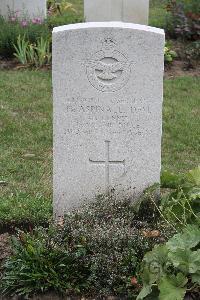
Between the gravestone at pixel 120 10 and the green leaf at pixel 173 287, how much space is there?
707 centimetres

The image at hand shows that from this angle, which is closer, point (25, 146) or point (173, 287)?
point (173, 287)

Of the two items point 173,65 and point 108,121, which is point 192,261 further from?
point 173,65

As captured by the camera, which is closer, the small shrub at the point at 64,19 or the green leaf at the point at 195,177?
the green leaf at the point at 195,177

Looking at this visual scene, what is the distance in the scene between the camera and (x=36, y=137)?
7305 mm

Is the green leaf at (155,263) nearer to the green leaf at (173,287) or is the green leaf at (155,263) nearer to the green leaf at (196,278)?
the green leaf at (173,287)

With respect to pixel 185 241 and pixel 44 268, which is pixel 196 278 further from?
pixel 44 268

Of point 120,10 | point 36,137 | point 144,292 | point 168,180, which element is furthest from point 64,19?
point 144,292

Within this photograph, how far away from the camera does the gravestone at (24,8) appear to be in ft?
36.2

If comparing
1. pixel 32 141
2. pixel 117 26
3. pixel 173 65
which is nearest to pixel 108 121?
pixel 117 26

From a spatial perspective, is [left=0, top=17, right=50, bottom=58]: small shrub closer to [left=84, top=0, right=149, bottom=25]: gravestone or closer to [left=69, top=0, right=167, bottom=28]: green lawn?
[left=84, top=0, right=149, bottom=25]: gravestone

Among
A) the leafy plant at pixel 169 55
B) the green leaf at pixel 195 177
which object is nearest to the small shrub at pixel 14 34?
the leafy plant at pixel 169 55

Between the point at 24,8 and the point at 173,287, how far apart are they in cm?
775

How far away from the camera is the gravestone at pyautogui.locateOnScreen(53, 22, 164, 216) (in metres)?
4.80

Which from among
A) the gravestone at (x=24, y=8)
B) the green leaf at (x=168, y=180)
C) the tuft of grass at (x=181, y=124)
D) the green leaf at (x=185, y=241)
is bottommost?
the tuft of grass at (x=181, y=124)
